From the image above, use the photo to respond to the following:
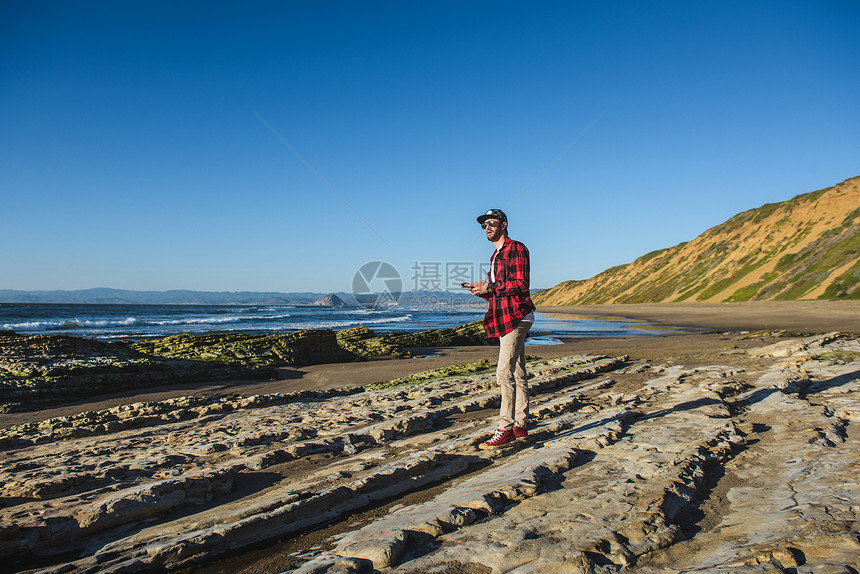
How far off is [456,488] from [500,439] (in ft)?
3.59

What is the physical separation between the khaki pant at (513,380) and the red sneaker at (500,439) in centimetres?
10

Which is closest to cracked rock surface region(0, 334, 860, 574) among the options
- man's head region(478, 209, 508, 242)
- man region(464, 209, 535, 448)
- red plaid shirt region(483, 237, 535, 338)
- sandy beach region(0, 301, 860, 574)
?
sandy beach region(0, 301, 860, 574)

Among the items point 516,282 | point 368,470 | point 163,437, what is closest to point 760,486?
→ point 516,282

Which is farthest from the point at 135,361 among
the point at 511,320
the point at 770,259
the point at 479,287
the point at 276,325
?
the point at 770,259

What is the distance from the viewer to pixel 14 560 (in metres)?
2.56

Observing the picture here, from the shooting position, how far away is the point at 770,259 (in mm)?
50594

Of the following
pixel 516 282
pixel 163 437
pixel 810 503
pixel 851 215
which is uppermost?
pixel 851 215

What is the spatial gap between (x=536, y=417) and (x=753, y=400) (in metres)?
2.79

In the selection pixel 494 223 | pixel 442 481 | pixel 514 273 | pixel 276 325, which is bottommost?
pixel 276 325

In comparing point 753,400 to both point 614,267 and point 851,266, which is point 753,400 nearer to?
point 851,266

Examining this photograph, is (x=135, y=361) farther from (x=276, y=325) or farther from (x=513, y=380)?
(x=276, y=325)

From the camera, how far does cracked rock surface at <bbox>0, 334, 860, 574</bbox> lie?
2.35 m

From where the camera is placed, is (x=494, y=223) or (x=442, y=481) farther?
(x=494, y=223)

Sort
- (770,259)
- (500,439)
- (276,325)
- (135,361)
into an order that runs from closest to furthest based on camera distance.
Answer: (500,439)
(135,361)
(276,325)
(770,259)
